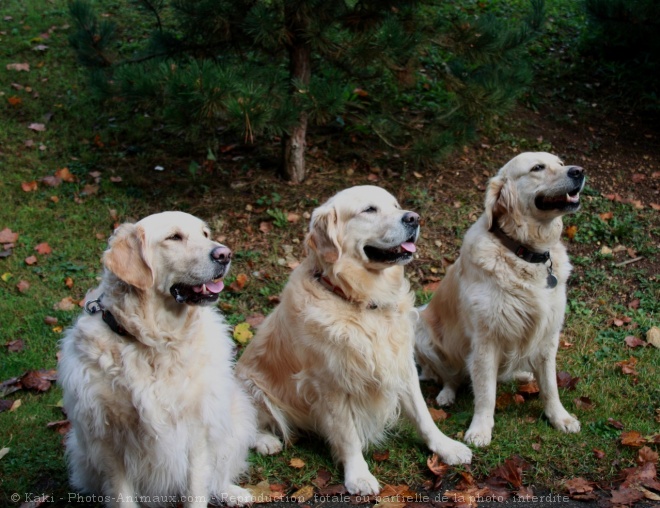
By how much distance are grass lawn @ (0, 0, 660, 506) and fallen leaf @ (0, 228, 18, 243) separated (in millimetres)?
88

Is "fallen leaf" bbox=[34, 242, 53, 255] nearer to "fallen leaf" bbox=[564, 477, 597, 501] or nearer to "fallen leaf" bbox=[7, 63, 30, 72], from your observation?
"fallen leaf" bbox=[7, 63, 30, 72]

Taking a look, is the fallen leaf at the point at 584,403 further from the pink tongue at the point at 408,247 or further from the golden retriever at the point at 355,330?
the pink tongue at the point at 408,247

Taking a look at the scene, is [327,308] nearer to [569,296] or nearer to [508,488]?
[508,488]

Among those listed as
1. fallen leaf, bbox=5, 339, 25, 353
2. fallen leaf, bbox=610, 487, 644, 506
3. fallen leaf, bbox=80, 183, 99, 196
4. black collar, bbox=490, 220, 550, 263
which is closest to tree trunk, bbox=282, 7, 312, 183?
fallen leaf, bbox=80, 183, 99, 196

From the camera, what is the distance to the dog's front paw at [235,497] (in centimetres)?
357

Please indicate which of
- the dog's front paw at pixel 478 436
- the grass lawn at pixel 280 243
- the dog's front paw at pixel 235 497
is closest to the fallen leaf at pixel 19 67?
the grass lawn at pixel 280 243

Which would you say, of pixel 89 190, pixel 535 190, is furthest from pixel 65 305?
pixel 535 190

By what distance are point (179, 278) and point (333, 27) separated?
373cm

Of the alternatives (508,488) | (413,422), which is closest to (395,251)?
(413,422)

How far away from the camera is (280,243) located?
6.28 meters

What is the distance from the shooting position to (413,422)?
4016mm

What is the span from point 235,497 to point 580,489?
1.84 meters

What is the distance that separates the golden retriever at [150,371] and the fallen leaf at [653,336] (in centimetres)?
344

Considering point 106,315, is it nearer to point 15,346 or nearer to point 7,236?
point 15,346
